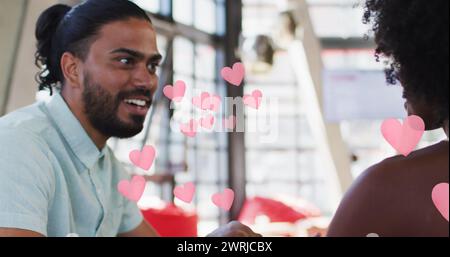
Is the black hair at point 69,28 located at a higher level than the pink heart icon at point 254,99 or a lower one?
higher

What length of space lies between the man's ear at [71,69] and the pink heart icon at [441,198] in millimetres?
469

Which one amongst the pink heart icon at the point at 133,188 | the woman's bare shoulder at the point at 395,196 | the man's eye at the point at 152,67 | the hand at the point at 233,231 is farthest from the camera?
the pink heart icon at the point at 133,188

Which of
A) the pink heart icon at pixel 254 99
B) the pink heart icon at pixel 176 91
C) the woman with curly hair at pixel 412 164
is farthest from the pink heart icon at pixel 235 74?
the woman with curly hair at pixel 412 164

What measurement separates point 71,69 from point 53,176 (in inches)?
5.8

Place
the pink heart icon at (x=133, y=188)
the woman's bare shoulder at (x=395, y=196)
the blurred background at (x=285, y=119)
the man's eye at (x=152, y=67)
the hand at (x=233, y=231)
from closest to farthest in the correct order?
the woman's bare shoulder at (x=395, y=196)
the hand at (x=233, y=231)
the man's eye at (x=152, y=67)
the pink heart icon at (x=133, y=188)
the blurred background at (x=285, y=119)

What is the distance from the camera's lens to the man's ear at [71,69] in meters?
0.76

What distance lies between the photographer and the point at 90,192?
816 millimetres

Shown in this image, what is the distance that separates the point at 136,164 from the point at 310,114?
10.2 feet

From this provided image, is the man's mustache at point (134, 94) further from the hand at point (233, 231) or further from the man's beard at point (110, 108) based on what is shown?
the hand at point (233, 231)

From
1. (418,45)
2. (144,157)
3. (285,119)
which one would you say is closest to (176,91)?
(144,157)

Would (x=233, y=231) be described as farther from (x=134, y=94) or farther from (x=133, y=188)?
(x=133, y=188)

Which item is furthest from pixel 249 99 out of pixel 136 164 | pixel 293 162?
pixel 293 162

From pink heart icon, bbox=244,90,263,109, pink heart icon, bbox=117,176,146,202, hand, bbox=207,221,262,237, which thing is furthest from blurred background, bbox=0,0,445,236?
hand, bbox=207,221,262,237
